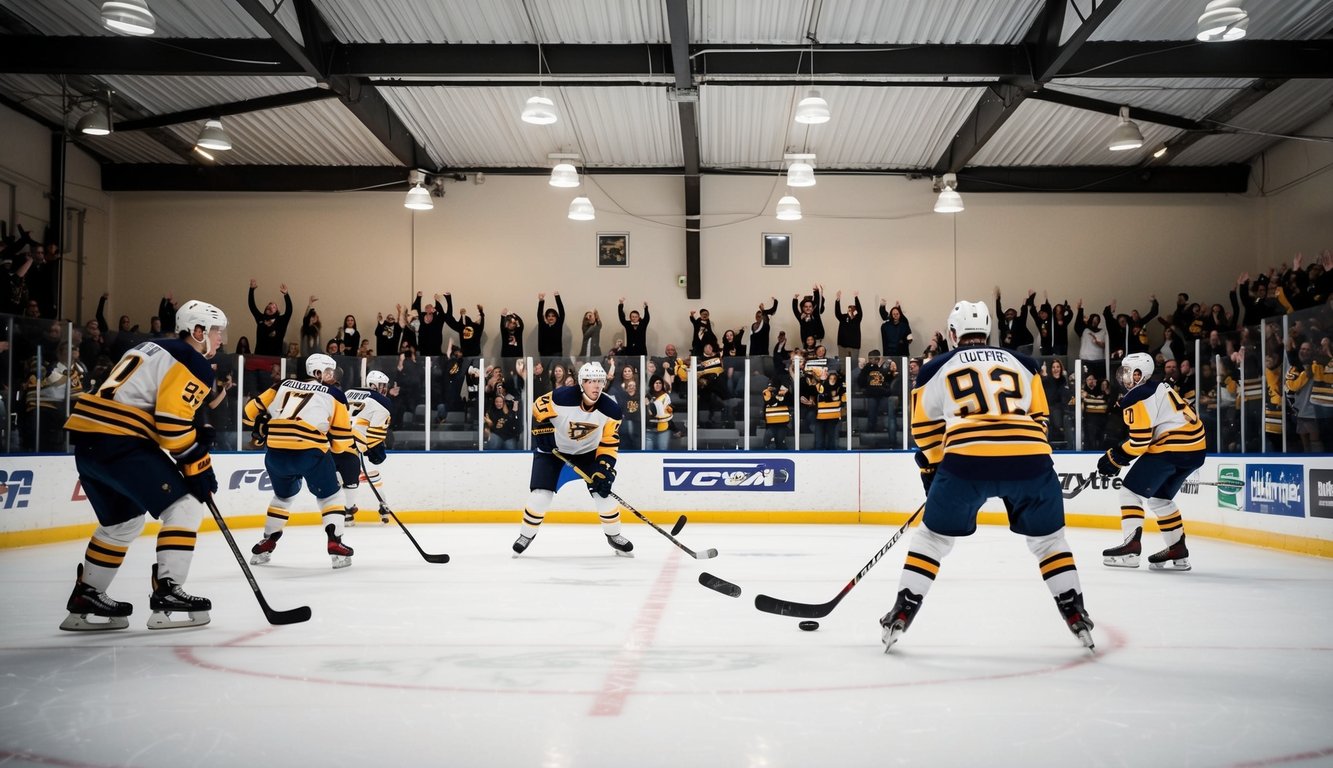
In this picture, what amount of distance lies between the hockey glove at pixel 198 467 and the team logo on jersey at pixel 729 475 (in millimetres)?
7111

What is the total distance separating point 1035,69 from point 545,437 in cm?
652

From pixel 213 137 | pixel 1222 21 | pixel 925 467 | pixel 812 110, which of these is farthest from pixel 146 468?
pixel 213 137

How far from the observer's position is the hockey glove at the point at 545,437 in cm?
706

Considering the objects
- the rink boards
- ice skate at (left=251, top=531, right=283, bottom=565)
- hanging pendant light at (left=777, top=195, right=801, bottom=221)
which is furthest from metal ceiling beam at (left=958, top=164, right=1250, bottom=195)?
ice skate at (left=251, top=531, right=283, bottom=565)

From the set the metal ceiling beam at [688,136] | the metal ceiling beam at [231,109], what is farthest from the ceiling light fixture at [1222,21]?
the metal ceiling beam at [231,109]

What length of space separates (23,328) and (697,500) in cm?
638

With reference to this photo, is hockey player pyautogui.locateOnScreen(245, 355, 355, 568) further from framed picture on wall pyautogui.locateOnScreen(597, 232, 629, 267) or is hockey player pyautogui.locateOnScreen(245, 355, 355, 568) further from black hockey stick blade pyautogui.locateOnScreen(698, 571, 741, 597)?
framed picture on wall pyautogui.locateOnScreen(597, 232, 629, 267)

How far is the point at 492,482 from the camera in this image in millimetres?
10945

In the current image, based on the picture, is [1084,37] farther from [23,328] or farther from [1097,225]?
[23,328]

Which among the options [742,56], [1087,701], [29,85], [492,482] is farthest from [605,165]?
[1087,701]

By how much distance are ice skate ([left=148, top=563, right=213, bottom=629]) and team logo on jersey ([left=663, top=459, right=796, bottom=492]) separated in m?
6.99

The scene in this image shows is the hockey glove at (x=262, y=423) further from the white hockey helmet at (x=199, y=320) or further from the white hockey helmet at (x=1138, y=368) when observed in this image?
the white hockey helmet at (x=1138, y=368)

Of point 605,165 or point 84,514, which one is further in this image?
point 605,165

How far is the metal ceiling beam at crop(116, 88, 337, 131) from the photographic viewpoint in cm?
1246
